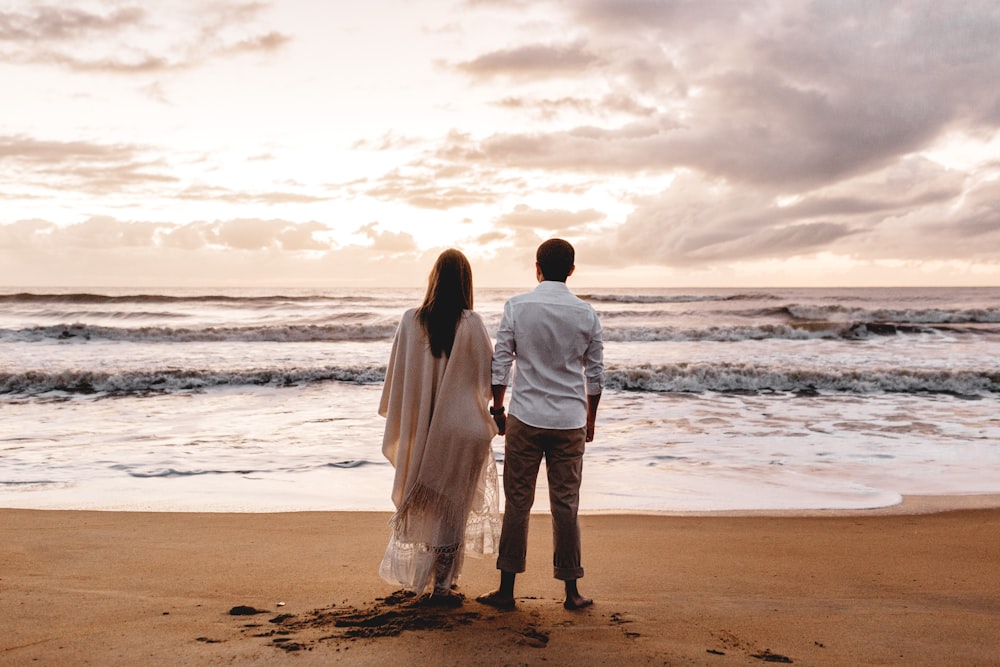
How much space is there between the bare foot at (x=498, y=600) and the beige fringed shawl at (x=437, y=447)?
205 mm

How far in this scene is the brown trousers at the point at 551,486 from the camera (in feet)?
11.7

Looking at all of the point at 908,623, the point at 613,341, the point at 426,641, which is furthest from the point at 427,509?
the point at 613,341

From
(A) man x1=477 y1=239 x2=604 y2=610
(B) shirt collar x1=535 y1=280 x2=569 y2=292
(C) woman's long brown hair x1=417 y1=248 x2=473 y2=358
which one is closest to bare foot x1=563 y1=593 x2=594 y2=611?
(A) man x1=477 y1=239 x2=604 y2=610

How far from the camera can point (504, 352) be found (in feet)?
11.8

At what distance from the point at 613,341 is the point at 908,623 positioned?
773 inches

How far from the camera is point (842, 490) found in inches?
257

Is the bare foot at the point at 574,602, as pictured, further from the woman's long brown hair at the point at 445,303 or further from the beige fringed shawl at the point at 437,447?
the woman's long brown hair at the point at 445,303

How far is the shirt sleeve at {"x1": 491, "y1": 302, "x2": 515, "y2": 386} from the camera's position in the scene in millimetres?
3557

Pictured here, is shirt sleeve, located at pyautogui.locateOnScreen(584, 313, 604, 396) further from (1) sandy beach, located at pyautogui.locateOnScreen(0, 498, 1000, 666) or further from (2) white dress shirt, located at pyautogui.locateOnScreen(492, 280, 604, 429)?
(1) sandy beach, located at pyautogui.locateOnScreen(0, 498, 1000, 666)

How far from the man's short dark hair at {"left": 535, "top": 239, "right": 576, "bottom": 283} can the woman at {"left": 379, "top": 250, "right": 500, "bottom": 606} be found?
381mm

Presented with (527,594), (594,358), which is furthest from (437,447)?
(527,594)

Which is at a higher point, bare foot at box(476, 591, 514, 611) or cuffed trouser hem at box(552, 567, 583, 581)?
cuffed trouser hem at box(552, 567, 583, 581)

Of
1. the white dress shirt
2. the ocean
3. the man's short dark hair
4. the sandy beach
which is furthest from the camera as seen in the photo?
the ocean

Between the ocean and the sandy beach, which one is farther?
the ocean
